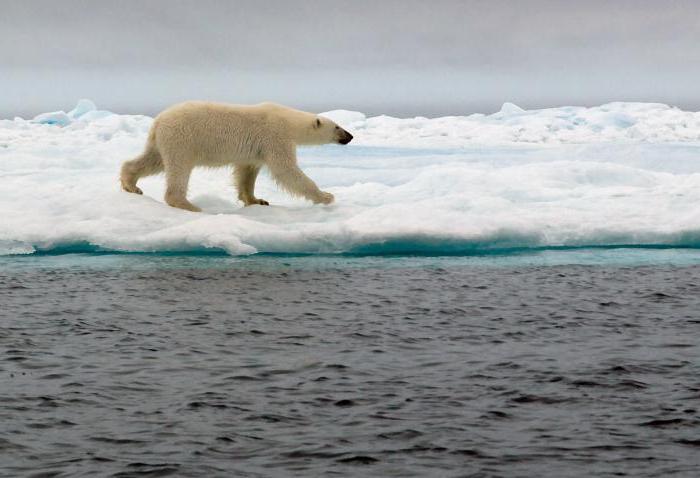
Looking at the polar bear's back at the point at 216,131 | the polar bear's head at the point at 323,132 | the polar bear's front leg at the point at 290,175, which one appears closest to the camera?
the polar bear's back at the point at 216,131

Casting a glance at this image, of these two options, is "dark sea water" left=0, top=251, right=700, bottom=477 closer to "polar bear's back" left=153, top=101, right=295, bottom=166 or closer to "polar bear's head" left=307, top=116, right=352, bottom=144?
"polar bear's back" left=153, top=101, right=295, bottom=166

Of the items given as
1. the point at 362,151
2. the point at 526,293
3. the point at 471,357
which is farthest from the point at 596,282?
the point at 362,151

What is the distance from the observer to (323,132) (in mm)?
12828

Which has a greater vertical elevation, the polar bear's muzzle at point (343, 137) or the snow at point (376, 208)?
A: the polar bear's muzzle at point (343, 137)

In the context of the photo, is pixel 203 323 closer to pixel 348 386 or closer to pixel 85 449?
pixel 348 386

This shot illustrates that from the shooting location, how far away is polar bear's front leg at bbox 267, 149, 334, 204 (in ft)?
40.1

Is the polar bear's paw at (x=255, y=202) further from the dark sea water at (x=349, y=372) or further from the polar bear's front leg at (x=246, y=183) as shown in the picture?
the dark sea water at (x=349, y=372)

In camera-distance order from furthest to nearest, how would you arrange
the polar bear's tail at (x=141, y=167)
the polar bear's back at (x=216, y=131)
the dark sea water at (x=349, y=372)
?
the polar bear's tail at (x=141, y=167)
the polar bear's back at (x=216, y=131)
the dark sea water at (x=349, y=372)

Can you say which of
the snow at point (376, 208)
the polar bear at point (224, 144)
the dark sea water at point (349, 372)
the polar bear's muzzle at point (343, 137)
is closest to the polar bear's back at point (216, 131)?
the polar bear at point (224, 144)

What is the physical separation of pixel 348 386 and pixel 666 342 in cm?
236

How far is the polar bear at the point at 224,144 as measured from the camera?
11898 mm

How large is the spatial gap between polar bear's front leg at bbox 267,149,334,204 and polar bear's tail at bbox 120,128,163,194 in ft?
4.64

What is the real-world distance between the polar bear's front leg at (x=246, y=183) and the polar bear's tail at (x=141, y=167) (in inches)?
37.5

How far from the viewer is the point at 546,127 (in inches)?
1264
